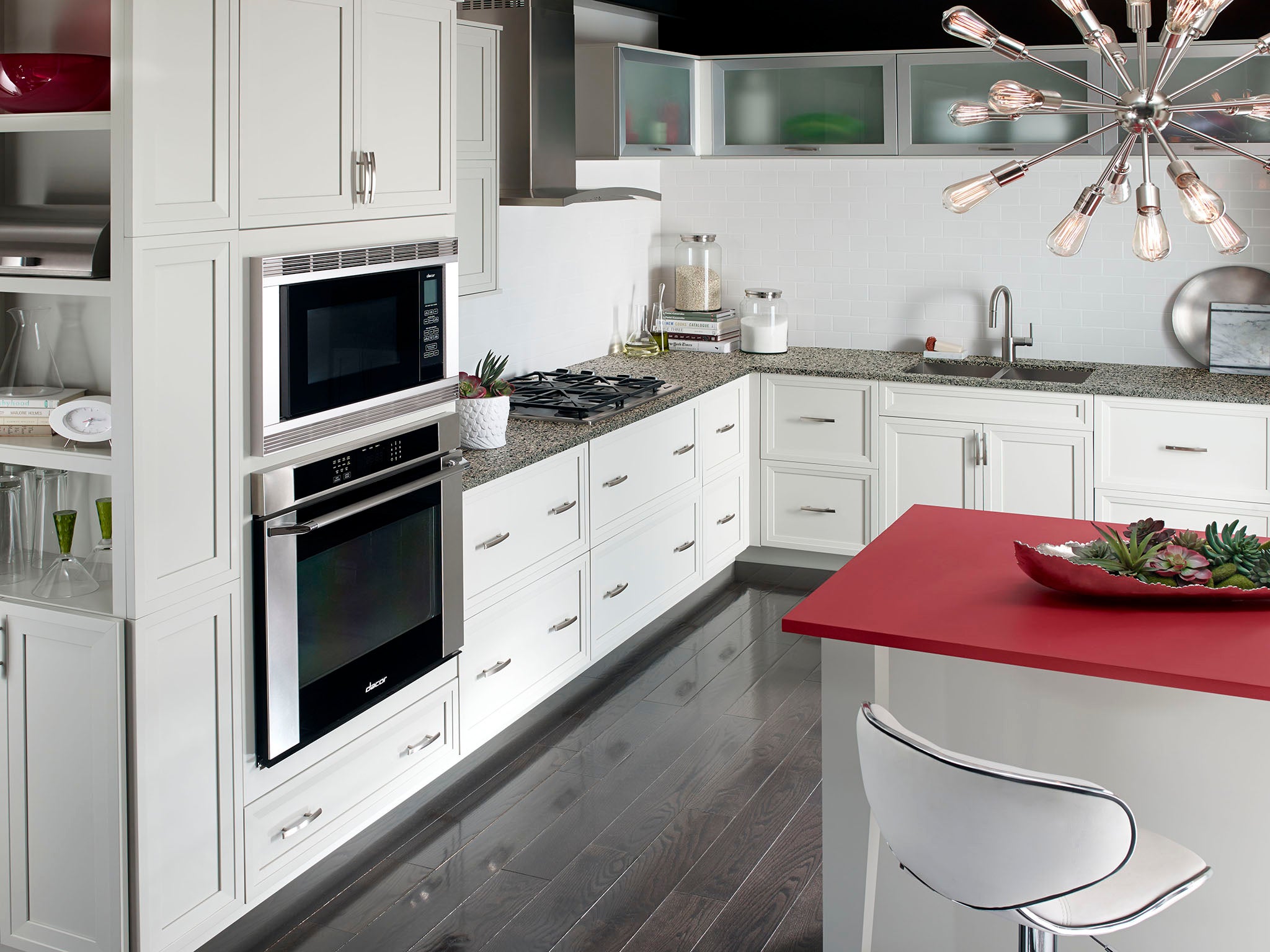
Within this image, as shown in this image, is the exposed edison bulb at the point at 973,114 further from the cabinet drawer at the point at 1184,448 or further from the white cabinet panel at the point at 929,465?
the white cabinet panel at the point at 929,465

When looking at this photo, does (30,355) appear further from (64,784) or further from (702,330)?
(702,330)

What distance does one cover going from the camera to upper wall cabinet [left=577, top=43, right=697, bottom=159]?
489 centimetres

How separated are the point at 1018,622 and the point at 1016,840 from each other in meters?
0.66

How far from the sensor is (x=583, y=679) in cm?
446

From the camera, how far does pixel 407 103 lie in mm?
3092

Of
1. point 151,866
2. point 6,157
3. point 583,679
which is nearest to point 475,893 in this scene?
point 151,866

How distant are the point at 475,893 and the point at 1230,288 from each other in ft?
12.8

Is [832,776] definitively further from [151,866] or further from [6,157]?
[6,157]

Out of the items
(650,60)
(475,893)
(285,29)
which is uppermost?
(650,60)

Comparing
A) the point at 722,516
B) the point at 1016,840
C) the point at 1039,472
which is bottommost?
the point at 1016,840

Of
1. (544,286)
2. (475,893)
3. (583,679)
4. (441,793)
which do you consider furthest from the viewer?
(544,286)

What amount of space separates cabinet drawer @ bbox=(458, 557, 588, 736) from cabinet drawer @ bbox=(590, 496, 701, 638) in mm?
120

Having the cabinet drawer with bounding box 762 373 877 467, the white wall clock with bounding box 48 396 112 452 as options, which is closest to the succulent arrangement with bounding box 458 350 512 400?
the white wall clock with bounding box 48 396 112 452

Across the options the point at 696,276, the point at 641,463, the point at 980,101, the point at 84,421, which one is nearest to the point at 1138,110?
the point at 84,421
